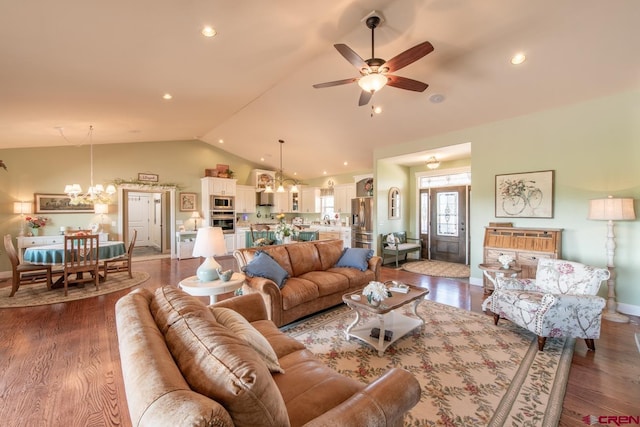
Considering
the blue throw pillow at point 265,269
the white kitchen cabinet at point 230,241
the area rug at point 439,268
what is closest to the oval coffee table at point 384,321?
the blue throw pillow at point 265,269

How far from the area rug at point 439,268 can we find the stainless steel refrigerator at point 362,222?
123cm

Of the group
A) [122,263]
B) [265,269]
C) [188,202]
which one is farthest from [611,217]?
[188,202]

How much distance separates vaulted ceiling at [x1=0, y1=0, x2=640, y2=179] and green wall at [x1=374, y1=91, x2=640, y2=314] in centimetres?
27

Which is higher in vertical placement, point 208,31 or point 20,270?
point 208,31

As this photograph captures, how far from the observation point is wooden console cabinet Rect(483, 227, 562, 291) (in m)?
4.11

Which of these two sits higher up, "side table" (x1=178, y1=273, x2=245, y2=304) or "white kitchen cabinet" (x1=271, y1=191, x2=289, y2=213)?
"white kitchen cabinet" (x1=271, y1=191, x2=289, y2=213)

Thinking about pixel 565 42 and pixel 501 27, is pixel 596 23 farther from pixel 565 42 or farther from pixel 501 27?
pixel 501 27

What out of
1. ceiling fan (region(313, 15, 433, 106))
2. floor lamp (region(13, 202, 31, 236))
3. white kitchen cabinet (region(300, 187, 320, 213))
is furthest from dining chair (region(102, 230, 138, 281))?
white kitchen cabinet (region(300, 187, 320, 213))

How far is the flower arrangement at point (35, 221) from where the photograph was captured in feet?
19.2

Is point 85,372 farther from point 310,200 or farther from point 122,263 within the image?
point 310,200

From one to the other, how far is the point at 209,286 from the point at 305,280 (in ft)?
3.97

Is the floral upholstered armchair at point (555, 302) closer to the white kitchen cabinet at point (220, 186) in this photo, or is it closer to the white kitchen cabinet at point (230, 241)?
the white kitchen cabinet at point (230, 241)

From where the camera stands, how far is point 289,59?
372cm

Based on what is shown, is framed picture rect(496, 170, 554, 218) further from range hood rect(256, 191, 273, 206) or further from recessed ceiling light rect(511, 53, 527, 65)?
range hood rect(256, 191, 273, 206)
